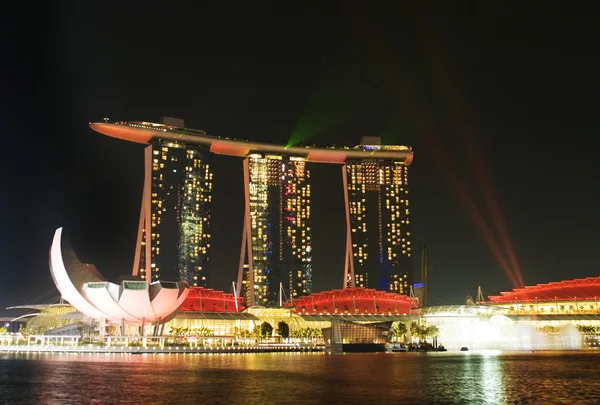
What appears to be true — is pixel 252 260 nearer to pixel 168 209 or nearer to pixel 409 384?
pixel 168 209

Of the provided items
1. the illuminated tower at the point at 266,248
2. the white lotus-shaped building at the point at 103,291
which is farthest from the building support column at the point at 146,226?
the white lotus-shaped building at the point at 103,291

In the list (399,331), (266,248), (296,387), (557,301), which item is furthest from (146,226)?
(296,387)

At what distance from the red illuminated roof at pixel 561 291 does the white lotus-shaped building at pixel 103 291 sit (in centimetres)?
10231

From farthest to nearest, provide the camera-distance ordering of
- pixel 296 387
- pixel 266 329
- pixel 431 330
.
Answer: pixel 266 329 → pixel 431 330 → pixel 296 387

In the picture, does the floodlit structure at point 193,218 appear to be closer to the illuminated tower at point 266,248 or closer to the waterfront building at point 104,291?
the illuminated tower at point 266,248

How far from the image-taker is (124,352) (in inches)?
4220

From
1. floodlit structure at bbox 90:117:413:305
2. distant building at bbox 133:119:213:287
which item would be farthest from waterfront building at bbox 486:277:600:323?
distant building at bbox 133:119:213:287

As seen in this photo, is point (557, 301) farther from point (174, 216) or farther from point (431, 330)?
point (174, 216)

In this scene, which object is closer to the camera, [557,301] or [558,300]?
[558,300]

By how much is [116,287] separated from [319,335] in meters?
60.1

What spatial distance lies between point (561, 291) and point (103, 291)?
4616 inches

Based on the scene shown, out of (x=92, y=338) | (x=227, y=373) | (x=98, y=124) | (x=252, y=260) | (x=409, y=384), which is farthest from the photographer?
(x=252, y=260)

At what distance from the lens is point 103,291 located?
10575 centimetres

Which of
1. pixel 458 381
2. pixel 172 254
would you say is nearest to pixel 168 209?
pixel 172 254
